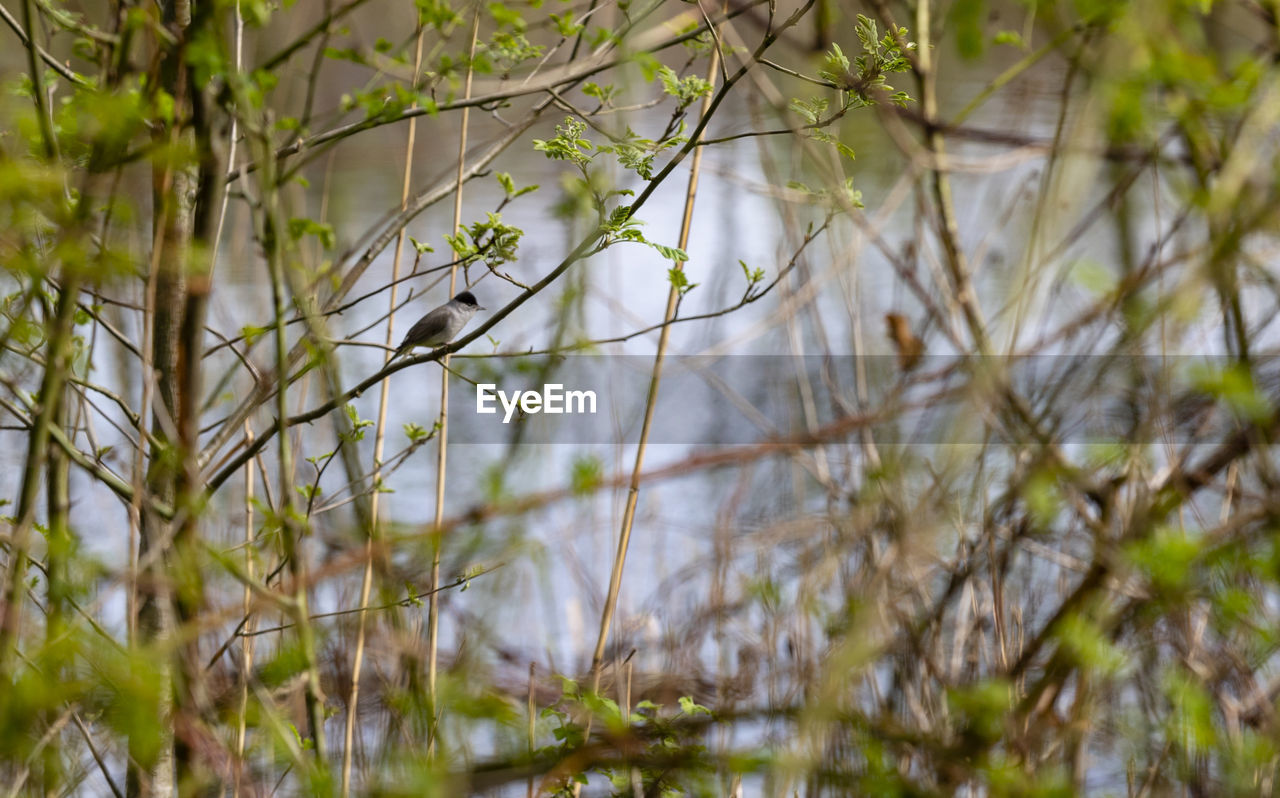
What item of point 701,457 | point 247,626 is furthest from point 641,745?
point 247,626

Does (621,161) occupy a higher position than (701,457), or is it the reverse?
(621,161)

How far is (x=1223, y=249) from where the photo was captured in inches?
28.3

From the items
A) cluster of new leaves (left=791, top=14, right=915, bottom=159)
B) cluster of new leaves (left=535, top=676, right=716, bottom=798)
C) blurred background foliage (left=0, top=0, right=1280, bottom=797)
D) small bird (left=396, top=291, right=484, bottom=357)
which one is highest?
cluster of new leaves (left=791, top=14, right=915, bottom=159)

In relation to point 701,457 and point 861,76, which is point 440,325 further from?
point 701,457

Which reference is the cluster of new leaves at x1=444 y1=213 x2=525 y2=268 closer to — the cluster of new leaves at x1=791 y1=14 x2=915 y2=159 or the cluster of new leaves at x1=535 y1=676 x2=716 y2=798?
the cluster of new leaves at x1=791 y1=14 x2=915 y2=159

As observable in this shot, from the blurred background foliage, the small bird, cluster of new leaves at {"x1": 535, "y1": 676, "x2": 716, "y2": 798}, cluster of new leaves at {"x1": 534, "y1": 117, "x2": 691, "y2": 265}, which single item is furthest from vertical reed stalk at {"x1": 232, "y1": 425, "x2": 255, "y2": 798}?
the small bird

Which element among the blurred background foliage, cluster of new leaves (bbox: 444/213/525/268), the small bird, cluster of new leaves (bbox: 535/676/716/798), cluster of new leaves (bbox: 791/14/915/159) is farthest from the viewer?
the small bird

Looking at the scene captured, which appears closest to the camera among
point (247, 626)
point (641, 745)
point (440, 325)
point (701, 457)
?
point (701, 457)

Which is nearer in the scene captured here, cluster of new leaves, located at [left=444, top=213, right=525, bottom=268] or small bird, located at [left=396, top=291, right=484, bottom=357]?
cluster of new leaves, located at [left=444, top=213, right=525, bottom=268]

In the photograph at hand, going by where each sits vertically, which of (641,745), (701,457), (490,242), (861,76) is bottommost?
(641,745)

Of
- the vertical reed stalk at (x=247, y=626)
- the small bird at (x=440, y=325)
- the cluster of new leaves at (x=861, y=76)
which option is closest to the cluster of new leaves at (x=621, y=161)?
the cluster of new leaves at (x=861, y=76)

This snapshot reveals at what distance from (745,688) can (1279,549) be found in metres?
0.74

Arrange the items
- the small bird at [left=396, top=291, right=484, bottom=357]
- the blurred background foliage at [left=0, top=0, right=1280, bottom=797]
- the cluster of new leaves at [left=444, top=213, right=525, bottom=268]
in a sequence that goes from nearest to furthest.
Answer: the blurred background foliage at [left=0, top=0, right=1280, bottom=797]
the cluster of new leaves at [left=444, top=213, right=525, bottom=268]
the small bird at [left=396, top=291, right=484, bottom=357]

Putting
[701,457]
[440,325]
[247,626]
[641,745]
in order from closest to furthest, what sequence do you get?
[701,457]
[641,745]
[247,626]
[440,325]
